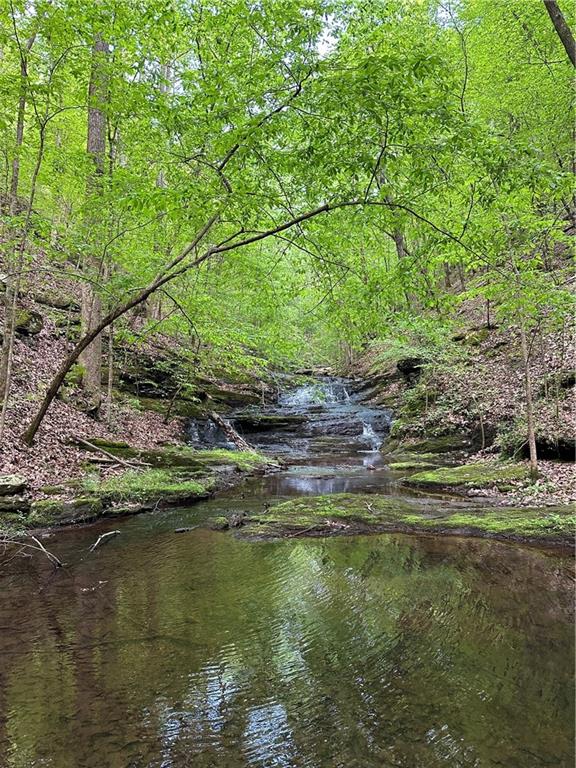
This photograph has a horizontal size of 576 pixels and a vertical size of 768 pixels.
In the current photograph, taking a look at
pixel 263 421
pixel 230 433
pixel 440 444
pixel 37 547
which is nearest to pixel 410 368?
pixel 440 444

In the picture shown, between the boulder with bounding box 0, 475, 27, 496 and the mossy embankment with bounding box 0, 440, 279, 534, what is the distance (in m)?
0.28

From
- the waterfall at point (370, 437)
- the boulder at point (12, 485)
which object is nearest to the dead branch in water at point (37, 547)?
the boulder at point (12, 485)

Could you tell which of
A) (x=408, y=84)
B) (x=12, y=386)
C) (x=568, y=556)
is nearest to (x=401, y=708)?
(x=568, y=556)

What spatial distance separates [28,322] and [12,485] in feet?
24.2

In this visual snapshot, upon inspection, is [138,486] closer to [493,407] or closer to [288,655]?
[288,655]

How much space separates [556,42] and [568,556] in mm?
12458

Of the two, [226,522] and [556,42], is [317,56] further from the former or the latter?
[556,42]

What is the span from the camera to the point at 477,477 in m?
10.3

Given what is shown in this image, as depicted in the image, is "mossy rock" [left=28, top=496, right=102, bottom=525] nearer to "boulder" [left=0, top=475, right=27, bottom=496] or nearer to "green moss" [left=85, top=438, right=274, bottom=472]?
"boulder" [left=0, top=475, right=27, bottom=496]

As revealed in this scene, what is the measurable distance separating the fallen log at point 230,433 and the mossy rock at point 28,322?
6.43 m

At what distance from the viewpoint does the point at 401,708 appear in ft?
10.1

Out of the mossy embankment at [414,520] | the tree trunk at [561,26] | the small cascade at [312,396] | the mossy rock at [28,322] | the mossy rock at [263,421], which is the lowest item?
the mossy embankment at [414,520]

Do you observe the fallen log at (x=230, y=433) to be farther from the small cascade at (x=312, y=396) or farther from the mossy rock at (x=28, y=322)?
the mossy rock at (x=28, y=322)

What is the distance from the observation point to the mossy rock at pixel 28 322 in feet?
42.9
